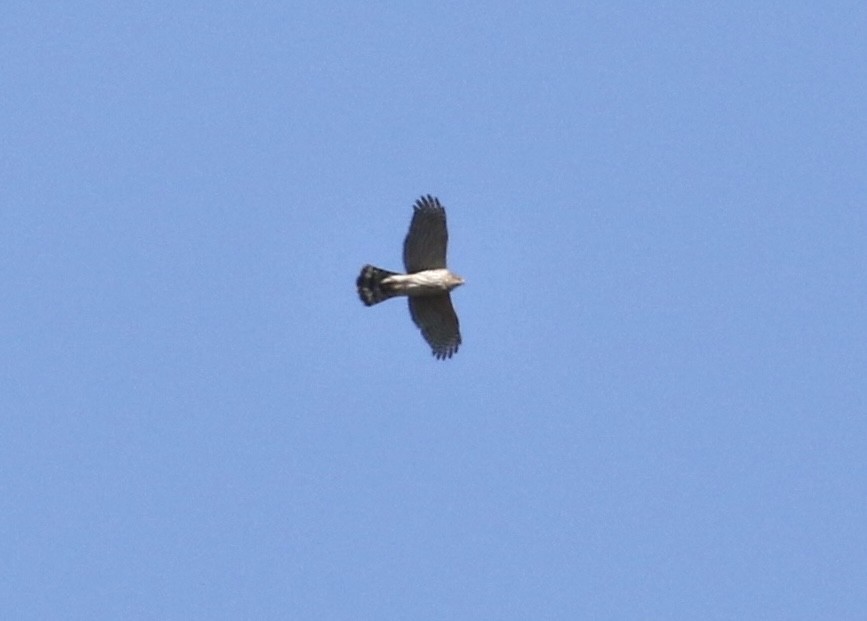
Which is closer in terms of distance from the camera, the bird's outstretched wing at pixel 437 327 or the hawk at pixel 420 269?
the hawk at pixel 420 269

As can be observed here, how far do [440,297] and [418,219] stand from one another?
85.8 inches

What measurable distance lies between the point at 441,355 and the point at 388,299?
2059mm

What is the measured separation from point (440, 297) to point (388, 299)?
1.29m

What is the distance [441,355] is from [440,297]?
1446 millimetres

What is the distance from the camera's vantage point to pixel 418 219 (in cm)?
9169

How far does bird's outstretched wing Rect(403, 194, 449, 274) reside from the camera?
91.7 m

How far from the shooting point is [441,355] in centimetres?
9344

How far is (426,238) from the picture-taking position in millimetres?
91875

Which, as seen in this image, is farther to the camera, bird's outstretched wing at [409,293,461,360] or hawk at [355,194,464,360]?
bird's outstretched wing at [409,293,461,360]

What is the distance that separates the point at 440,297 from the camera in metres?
92.9

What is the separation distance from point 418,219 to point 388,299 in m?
2.05

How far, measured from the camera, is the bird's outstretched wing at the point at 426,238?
301 ft
